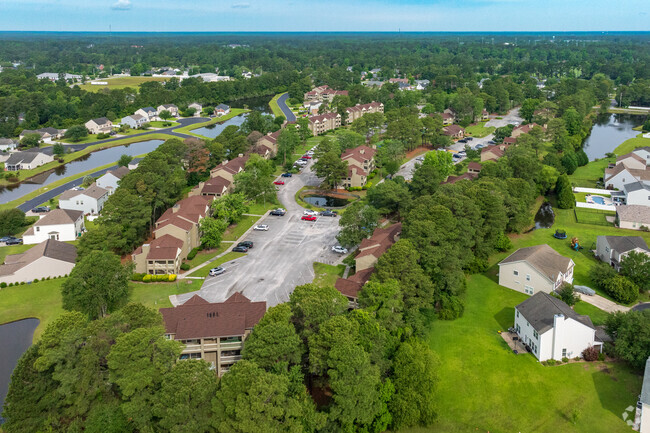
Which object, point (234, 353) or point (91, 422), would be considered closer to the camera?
point (91, 422)

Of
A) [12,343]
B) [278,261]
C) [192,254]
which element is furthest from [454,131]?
[12,343]

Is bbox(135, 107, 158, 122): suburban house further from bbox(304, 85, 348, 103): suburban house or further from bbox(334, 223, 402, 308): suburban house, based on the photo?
bbox(334, 223, 402, 308): suburban house

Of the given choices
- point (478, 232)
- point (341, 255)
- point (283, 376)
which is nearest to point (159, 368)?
point (283, 376)

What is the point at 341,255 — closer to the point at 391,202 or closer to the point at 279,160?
the point at 391,202

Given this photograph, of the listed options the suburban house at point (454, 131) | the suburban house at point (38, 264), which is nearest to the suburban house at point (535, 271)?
the suburban house at point (38, 264)

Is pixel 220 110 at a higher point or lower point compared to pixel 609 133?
higher

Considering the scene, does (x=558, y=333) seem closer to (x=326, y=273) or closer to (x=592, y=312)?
(x=592, y=312)
